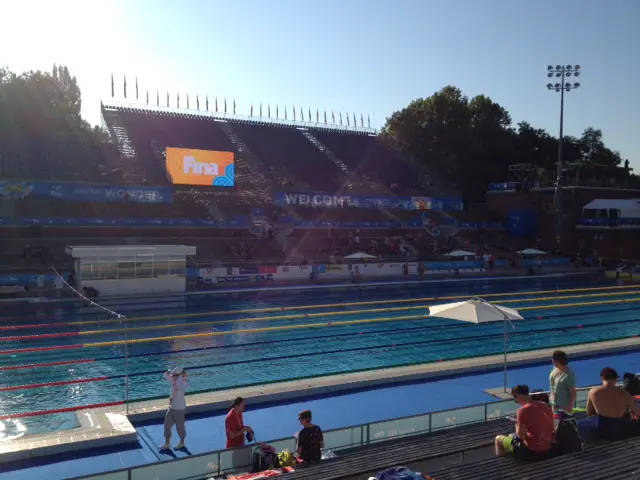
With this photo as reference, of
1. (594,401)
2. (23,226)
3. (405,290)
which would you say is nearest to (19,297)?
(23,226)

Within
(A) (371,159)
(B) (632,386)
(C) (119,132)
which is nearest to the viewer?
(B) (632,386)

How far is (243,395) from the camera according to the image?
9.91 metres

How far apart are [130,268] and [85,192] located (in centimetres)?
899

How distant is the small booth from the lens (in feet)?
74.9

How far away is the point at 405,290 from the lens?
2712 centimetres

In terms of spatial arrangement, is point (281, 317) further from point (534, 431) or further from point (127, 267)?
point (534, 431)

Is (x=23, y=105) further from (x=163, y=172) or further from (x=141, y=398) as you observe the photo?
(x=141, y=398)

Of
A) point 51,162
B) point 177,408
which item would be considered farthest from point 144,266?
point 51,162

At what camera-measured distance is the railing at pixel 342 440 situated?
540 centimetres

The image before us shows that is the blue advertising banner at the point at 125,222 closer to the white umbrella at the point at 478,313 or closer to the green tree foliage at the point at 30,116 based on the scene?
the green tree foliage at the point at 30,116

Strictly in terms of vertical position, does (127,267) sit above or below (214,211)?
below

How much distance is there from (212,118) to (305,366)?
47.0 m

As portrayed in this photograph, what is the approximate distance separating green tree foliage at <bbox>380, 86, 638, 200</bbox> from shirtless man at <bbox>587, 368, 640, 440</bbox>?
5298 centimetres

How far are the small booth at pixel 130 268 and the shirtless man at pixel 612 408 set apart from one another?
20778mm
